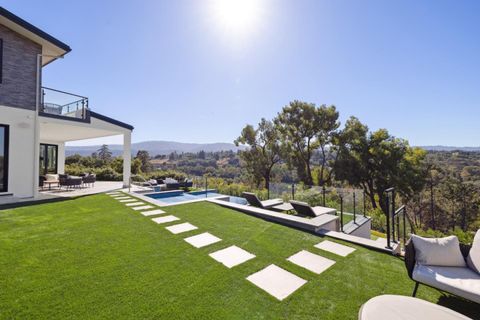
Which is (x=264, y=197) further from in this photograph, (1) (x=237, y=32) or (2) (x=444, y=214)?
(2) (x=444, y=214)

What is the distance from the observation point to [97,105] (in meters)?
11.2

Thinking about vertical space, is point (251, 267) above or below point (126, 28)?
below

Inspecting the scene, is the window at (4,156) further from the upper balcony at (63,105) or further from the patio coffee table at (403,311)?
the patio coffee table at (403,311)

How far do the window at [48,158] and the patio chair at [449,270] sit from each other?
17.7 meters

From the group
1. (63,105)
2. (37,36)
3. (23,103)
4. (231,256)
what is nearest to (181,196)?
(63,105)

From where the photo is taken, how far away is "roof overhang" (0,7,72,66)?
25.2 ft

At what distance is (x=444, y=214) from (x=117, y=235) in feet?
89.1

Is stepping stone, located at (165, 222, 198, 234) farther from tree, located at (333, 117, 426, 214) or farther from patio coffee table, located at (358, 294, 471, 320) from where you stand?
tree, located at (333, 117, 426, 214)

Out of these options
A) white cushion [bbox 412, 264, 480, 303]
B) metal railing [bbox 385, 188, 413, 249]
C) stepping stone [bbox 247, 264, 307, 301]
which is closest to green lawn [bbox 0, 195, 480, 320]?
stepping stone [bbox 247, 264, 307, 301]

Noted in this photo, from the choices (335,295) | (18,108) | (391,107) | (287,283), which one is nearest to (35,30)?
(18,108)

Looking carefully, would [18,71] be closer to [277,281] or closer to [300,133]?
[277,281]

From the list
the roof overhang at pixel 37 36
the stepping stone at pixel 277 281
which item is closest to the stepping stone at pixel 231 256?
the stepping stone at pixel 277 281

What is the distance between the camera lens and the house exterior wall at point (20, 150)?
8039 millimetres

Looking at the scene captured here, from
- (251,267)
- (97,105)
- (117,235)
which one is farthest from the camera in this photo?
(97,105)
